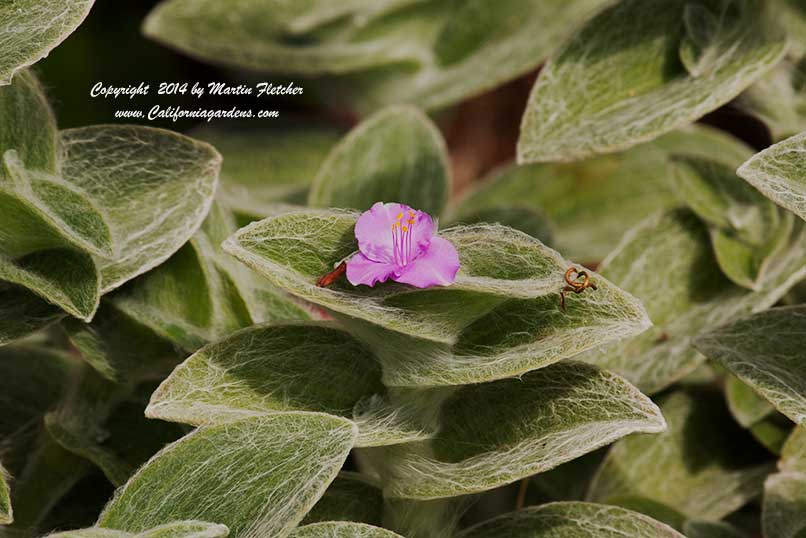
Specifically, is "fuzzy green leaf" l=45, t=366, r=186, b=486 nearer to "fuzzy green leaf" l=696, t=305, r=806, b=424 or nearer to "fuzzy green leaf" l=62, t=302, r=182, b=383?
"fuzzy green leaf" l=62, t=302, r=182, b=383

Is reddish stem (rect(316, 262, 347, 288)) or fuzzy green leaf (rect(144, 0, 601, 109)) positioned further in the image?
fuzzy green leaf (rect(144, 0, 601, 109))

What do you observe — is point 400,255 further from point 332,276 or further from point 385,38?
point 385,38

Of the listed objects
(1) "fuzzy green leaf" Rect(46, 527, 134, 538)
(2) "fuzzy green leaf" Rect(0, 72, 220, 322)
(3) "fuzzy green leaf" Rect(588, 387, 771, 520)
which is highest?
(2) "fuzzy green leaf" Rect(0, 72, 220, 322)

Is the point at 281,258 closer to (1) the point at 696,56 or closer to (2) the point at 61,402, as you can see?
(2) the point at 61,402

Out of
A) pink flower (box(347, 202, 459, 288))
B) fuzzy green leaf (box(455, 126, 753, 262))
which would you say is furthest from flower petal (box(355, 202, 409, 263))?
fuzzy green leaf (box(455, 126, 753, 262))

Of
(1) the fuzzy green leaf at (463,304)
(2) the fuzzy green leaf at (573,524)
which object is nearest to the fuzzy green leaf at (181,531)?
(1) the fuzzy green leaf at (463,304)

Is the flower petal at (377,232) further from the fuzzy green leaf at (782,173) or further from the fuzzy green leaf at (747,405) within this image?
the fuzzy green leaf at (747,405)

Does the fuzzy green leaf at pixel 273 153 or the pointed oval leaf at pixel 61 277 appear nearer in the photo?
the pointed oval leaf at pixel 61 277

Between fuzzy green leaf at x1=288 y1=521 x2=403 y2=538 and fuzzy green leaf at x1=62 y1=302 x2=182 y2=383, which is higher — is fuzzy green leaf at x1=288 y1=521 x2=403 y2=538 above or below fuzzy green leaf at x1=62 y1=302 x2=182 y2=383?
below
